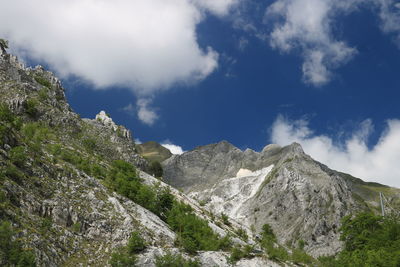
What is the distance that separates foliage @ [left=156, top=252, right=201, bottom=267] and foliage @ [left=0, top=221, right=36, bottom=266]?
13.3 metres

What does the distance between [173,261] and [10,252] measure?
1633 cm

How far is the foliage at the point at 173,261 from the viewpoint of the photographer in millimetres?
41938

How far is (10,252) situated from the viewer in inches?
1319

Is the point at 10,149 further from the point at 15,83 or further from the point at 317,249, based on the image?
the point at 317,249

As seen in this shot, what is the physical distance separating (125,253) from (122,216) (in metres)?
7.39

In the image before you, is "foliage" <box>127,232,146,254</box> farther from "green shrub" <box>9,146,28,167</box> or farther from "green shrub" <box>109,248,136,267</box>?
"green shrub" <box>9,146,28,167</box>

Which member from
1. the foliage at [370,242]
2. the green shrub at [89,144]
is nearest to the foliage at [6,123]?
the green shrub at [89,144]

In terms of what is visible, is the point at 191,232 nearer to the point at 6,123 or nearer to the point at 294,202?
the point at 6,123

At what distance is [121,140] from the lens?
98812mm

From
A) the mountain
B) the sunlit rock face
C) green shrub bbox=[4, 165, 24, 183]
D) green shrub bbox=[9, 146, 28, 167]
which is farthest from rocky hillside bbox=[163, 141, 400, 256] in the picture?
green shrub bbox=[4, 165, 24, 183]

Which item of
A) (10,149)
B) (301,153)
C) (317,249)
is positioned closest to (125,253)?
(10,149)

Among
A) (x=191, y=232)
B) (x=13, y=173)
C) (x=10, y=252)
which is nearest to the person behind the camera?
(x=10, y=252)

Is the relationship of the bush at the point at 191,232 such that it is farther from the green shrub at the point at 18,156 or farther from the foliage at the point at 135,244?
the green shrub at the point at 18,156

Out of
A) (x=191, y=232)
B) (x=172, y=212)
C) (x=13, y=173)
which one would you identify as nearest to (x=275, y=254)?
(x=191, y=232)
